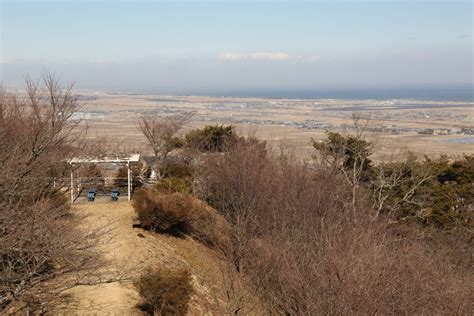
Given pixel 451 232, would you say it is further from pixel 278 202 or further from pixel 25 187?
pixel 25 187

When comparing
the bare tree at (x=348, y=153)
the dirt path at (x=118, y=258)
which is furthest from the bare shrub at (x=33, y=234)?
the bare tree at (x=348, y=153)

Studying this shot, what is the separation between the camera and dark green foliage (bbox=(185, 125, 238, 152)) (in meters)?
26.4

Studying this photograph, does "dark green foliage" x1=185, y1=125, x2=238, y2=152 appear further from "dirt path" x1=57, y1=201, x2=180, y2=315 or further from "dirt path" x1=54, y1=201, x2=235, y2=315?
"dirt path" x1=54, y1=201, x2=235, y2=315

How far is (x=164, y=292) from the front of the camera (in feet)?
34.9

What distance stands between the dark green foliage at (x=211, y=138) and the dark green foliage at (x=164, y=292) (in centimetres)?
1526

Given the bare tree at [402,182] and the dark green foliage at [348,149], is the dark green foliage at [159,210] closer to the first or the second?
the bare tree at [402,182]

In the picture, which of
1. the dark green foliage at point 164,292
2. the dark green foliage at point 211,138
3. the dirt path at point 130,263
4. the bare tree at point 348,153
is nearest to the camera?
the dark green foliage at point 164,292

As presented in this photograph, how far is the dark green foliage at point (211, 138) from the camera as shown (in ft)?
86.5

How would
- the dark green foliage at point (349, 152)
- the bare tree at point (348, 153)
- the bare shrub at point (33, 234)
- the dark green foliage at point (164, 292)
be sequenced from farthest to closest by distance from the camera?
the dark green foliage at point (349, 152)
the bare tree at point (348, 153)
the dark green foliage at point (164, 292)
the bare shrub at point (33, 234)

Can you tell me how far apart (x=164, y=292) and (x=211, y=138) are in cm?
1696

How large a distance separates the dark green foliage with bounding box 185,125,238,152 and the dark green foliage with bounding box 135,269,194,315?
15.3 metres

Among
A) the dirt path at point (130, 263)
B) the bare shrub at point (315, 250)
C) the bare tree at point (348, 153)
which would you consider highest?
the bare tree at point (348, 153)

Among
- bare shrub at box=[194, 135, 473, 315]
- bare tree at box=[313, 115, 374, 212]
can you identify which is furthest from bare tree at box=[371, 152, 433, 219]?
bare shrub at box=[194, 135, 473, 315]

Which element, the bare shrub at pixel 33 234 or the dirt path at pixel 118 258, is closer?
the bare shrub at pixel 33 234
